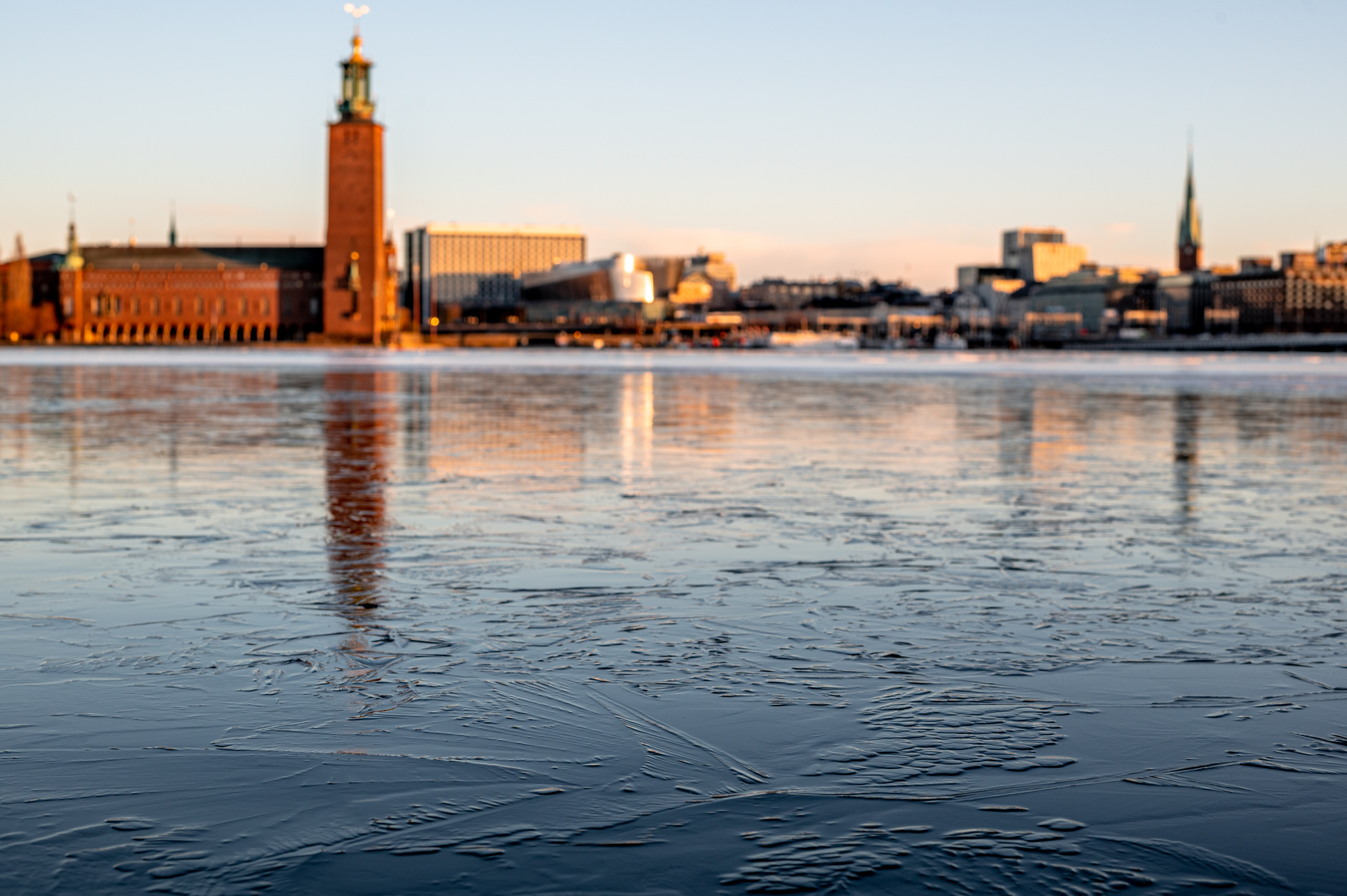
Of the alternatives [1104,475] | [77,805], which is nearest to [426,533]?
[77,805]

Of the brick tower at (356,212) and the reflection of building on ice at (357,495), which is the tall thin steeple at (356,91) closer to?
the brick tower at (356,212)

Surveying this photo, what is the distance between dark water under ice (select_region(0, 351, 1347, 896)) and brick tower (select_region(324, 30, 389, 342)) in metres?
169

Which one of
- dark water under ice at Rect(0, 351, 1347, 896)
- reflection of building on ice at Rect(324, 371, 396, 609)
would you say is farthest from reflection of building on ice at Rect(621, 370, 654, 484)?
reflection of building on ice at Rect(324, 371, 396, 609)

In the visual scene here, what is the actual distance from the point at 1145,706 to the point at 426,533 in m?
6.13

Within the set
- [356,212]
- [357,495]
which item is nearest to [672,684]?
[357,495]

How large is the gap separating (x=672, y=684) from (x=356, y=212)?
18024 centimetres

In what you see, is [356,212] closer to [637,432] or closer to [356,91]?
[356,91]

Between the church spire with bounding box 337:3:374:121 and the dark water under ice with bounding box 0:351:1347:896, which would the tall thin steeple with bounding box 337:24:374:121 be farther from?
→ the dark water under ice with bounding box 0:351:1347:896

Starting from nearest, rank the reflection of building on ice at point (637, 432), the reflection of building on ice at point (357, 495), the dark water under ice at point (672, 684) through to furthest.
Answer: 1. the dark water under ice at point (672, 684)
2. the reflection of building on ice at point (357, 495)
3. the reflection of building on ice at point (637, 432)

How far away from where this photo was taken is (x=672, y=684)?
5.93 m

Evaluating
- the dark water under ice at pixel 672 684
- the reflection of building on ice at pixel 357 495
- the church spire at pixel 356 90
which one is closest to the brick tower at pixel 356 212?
the church spire at pixel 356 90

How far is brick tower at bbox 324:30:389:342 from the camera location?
17688 cm

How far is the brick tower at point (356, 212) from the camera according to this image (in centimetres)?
17688

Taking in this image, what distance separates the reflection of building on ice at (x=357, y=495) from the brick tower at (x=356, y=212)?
153868 mm
